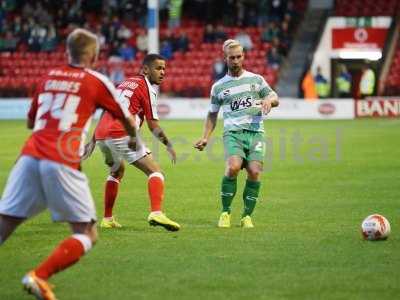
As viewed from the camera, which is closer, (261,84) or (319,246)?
(319,246)

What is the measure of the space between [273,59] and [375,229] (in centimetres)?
2753

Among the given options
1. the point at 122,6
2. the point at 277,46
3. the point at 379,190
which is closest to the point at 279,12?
the point at 277,46

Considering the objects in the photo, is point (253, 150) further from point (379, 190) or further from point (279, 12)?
point (279, 12)

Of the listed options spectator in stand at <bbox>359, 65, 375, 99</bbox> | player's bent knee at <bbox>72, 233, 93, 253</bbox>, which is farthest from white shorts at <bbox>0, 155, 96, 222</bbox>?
spectator in stand at <bbox>359, 65, 375, 99</bbox>

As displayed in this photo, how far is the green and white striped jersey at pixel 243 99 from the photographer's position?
11.2 meters

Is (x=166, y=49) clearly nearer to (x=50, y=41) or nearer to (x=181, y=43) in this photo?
(x=181, y=43)

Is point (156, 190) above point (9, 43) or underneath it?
above

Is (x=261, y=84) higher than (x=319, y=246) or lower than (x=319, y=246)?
higher

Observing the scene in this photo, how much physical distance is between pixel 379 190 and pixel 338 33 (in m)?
24.2

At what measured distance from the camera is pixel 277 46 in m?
37.7

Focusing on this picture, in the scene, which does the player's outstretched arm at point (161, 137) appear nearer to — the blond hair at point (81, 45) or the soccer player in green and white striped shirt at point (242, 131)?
the soccer player in green and white striped shirt at point (242, 131)

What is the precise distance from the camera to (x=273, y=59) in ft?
122

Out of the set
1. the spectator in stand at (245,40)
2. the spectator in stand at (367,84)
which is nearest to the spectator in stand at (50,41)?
the spectator in stand at (245,40)

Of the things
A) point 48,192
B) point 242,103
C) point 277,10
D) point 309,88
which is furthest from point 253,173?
point 277,10
